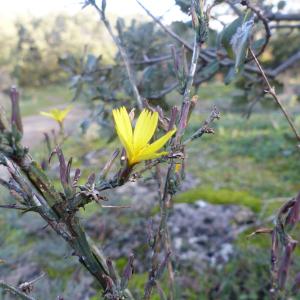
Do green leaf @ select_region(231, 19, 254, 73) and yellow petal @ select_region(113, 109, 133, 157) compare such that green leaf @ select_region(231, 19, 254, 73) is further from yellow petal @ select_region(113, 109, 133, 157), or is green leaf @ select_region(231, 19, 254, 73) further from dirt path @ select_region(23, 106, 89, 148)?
dirt path @ select_region(23, 106, 89, 148)

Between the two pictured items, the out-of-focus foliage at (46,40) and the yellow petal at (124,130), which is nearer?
the yellow petal at (124,130)

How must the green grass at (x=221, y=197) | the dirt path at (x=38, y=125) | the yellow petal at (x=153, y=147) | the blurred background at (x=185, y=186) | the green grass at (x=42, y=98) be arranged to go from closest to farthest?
the yellow petal at (x=153, y=147)
the blurred background at (x=185, y=186)
the green grass at (x=221, y=197)
the dirt path at (x=38, y=125)
the green grass at (x=42, y=98)

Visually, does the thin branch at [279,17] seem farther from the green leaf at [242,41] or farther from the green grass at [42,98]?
the green grass at [42,98]

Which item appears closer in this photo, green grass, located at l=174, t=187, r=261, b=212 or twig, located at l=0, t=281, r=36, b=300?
twig, located at l=0, t=281, r=36, b=300

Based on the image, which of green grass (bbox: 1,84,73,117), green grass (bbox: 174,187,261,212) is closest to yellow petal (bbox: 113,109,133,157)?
green grass (bbox: 174,187,261,212)

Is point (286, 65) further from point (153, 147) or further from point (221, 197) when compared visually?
point (221, 197)

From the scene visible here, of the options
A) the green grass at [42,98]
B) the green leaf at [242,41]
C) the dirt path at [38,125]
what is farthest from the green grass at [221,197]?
the green grass at [42,98]

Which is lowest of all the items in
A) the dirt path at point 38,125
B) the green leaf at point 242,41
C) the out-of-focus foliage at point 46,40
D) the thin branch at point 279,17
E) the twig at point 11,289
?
the twig at point 11,289

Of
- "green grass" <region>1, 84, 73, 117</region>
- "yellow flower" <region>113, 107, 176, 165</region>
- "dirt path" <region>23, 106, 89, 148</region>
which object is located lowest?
"yellow flower" <region>113, 107, 176, 165</region>

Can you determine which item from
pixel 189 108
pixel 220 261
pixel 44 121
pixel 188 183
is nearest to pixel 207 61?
pixel 189 108

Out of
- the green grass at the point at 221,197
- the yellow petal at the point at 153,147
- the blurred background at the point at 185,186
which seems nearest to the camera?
the yellow petal at the point at 153,147

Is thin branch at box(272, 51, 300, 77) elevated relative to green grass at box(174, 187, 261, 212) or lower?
lower
